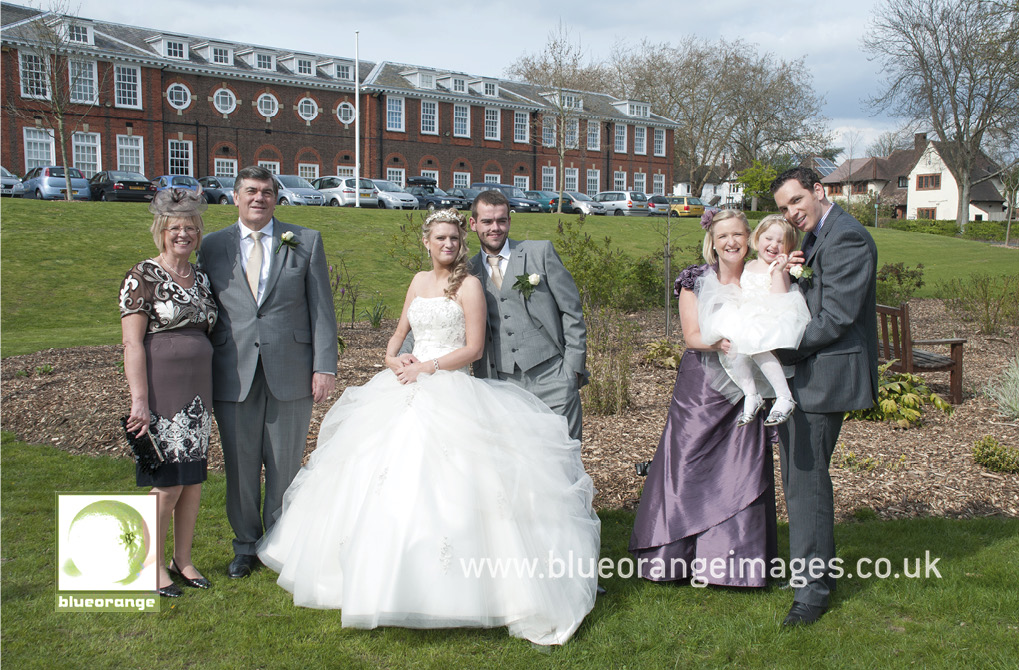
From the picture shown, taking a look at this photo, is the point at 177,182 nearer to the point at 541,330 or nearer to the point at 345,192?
the point at 345,192

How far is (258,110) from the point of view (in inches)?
1551

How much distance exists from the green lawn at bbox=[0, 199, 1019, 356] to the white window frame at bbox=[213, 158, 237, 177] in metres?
16.7

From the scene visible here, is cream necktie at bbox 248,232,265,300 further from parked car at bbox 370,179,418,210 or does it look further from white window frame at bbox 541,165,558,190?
white window frame at bbox 541,165,558,190

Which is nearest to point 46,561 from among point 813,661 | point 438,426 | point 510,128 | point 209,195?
point 438,426

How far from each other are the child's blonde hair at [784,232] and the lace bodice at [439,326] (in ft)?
5.18

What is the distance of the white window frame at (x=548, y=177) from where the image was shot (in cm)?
4956

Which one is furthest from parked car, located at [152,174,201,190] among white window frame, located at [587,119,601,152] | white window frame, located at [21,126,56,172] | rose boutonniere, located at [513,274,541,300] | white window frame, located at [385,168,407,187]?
white window frame, located at [587,119,601,152]

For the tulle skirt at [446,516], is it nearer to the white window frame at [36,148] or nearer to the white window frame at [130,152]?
the white window frame at [36,148]

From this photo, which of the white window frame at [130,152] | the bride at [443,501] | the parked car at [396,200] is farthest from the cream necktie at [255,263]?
the white window frame at [130,152]

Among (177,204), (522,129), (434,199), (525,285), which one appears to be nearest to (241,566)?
(177,204)

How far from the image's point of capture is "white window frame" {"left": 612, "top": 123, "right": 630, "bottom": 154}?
2055 inches

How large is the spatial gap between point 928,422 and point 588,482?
4.92 meters

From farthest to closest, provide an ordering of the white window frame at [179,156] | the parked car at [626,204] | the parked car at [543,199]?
the parked car at [626,204], the white window frame at [179,156], the parked car at [543,199]

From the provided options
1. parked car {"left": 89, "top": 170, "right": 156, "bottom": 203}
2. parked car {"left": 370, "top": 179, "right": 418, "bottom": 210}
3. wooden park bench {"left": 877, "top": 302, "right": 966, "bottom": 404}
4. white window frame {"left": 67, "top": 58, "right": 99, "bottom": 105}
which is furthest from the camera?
white window frame {"left": 67, "top": 58, "right": 99, "bottom": 105}
